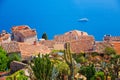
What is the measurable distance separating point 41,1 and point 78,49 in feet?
162

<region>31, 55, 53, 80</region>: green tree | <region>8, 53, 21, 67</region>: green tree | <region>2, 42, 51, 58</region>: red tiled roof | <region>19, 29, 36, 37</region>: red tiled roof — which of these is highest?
<region>19, 29, 36, 37</region>: red tiled roof

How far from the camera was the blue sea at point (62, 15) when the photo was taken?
2518 inches

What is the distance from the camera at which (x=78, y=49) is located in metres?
33.3

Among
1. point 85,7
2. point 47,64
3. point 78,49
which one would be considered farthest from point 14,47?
point 85,7

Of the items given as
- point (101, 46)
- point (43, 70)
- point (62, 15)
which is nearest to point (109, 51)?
point (101, 46)

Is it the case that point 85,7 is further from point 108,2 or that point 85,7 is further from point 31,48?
point 31,48

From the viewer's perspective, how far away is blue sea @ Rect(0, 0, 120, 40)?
210 ft

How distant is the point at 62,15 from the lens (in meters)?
74.0

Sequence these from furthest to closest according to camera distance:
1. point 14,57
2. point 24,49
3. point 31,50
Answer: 1. point 31,50
2. point 24,49
3. point 14,57

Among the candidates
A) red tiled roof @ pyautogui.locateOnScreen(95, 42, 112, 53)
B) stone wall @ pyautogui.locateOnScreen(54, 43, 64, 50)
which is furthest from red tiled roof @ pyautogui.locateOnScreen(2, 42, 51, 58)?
red tiled roof @ pyautogui.locateOnScreen(95, 42, 112, 53)

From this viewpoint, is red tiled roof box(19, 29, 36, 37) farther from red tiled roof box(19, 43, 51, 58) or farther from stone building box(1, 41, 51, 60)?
red tiled roof box(19, 43, 51, 58)

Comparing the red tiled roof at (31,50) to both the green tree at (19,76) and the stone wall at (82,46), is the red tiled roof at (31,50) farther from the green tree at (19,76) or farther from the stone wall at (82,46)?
the green tree at (19,76)

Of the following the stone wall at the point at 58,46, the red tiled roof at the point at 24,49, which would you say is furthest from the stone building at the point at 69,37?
the red tiled roof at the point at 24,49

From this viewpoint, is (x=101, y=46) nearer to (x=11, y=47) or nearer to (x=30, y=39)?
(x=11, y=47)
